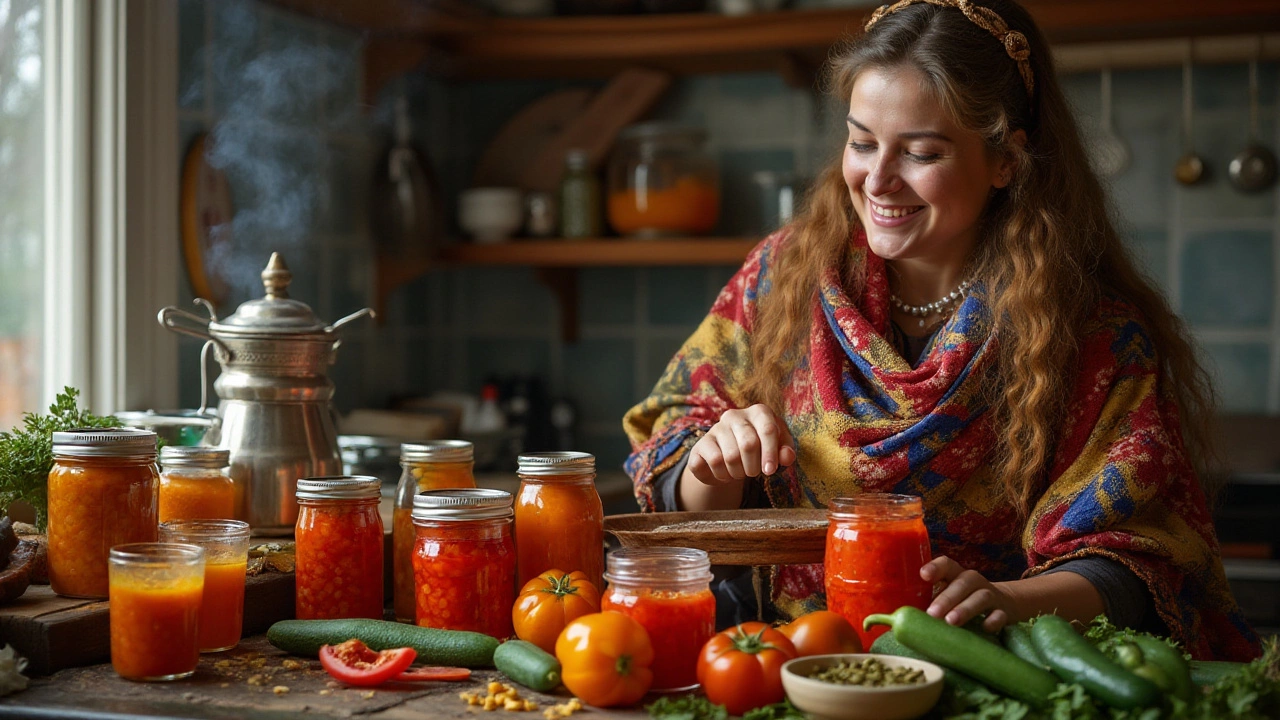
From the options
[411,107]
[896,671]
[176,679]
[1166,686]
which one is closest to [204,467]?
[176,679]

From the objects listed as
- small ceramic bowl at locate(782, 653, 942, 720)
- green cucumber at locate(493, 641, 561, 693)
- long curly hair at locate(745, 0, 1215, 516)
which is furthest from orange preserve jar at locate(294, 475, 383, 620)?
long curly hair at locate(745, 0, 1215, 516)

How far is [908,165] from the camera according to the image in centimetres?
172

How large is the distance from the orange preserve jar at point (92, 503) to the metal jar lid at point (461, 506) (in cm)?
32

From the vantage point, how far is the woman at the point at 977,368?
1.63m

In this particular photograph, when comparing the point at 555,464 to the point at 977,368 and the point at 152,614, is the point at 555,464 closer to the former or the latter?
the point at 152,614

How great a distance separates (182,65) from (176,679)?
5.51 ft

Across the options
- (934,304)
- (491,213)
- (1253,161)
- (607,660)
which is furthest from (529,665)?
(1253,161)

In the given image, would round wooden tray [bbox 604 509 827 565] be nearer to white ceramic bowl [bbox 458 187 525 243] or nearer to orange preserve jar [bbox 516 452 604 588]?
orange preserve jar [bbox 516 452 604 588]

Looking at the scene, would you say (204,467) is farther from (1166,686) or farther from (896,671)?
(1166,686)

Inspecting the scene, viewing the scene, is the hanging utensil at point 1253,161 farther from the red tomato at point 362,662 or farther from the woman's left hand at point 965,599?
the red tomato at point 362,662

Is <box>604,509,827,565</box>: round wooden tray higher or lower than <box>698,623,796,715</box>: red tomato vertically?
higher

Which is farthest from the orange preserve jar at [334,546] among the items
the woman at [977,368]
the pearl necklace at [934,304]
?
the pearl necklace at [934,304]

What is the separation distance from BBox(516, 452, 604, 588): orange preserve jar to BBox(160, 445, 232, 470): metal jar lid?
402 mm

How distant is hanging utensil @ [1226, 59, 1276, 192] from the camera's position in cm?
315
